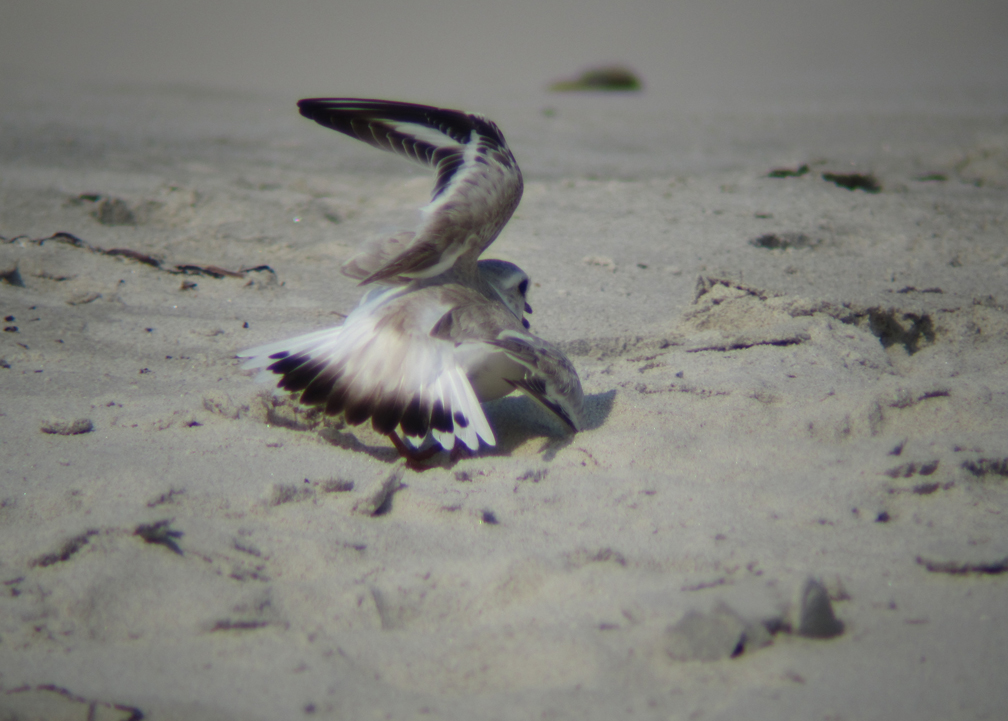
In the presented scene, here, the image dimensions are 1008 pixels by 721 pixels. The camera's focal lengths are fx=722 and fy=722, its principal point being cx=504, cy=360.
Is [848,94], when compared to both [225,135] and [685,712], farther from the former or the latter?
[685,712]

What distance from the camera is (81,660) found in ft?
4.33

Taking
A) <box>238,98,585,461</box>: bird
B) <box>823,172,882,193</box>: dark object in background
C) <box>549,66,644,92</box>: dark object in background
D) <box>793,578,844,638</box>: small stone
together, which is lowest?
<box>793,578,844,638</box>: small stone

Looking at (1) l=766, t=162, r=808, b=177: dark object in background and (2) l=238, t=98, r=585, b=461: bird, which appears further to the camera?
(1) l=766, t=162, r=808, b=177: dark object in background

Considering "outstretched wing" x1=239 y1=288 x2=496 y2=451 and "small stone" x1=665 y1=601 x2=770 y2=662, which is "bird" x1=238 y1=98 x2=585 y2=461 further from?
"small stone" x1=665 y1=601 x2=770 y2=662

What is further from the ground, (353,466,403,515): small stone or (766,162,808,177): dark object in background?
(766,162,808,177): dark object in background

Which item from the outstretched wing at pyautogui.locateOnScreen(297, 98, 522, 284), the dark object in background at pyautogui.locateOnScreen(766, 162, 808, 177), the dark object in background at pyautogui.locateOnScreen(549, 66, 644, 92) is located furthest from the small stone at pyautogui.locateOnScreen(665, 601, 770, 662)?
the dark object in background at pyautogui.locateOnScreen(549, 66, 644, 92)

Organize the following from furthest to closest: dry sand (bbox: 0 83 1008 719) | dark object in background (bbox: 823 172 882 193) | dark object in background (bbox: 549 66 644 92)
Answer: dark object in background (bbox: 549 66 644 92), dark object in background (bbox: 823 172 882 193), dry sand (bbox: 0 83 1008 719)

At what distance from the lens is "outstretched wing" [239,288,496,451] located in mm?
2076

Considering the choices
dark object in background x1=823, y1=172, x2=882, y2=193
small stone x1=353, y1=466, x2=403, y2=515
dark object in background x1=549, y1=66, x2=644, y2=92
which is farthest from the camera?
dark object in background x1=549, y1=66, x2=644, y2=92

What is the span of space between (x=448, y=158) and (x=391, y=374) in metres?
0.89

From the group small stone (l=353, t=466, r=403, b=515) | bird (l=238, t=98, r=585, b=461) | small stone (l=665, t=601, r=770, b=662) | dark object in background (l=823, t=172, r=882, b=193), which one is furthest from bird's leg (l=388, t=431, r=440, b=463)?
dark object in background (l=823, t=172, r=882, b=193)

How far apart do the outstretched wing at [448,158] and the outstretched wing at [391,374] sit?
0.19 metres

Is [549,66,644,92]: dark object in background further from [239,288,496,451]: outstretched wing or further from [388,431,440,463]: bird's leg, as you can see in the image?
[388,431,440,463]: bird's leg

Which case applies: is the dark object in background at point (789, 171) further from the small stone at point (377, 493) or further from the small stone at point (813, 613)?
the small stone at point (813, 613)
